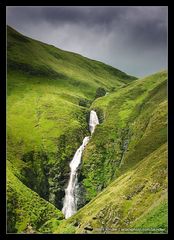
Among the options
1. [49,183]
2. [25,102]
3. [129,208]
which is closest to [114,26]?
[129,208]

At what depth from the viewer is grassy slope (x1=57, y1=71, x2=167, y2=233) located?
52.4m

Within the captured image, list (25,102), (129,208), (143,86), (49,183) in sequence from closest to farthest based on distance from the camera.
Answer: (129,208)
(49,183)
(25,102)
(143,86)

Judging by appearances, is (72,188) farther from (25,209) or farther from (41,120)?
(41,120)

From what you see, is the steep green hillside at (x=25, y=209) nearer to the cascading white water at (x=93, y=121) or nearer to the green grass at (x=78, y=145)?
the green grass at (x=78, y=145)

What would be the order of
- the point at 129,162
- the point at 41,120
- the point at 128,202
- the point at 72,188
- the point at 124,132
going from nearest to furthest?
the point at 128,202, the point at 129,162, the point at 72,188, the point at 124,132, the point at 41,120

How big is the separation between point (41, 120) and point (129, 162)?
50.6m

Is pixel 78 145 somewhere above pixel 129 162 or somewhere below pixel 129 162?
above

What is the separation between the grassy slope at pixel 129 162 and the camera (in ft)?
172

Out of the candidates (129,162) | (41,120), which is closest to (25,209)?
(129,162)

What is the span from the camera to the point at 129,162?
80250 mm

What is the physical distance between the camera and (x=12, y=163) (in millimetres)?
105812

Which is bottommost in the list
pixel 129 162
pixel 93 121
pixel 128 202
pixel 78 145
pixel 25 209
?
pixel 128 202
